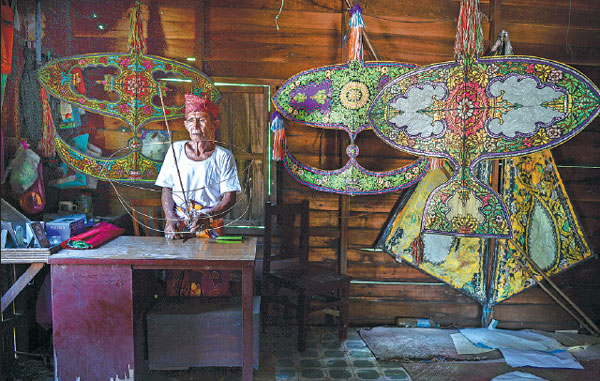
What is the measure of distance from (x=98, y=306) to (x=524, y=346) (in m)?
3.24

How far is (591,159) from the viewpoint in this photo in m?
3.82

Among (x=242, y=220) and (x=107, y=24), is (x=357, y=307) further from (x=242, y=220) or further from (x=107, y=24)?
(x=107, y=24)

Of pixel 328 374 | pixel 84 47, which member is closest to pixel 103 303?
pixel 328 374

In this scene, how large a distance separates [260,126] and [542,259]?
273 cm

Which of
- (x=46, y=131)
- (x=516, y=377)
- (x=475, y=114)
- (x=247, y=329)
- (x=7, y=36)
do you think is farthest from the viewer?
(x=46, y=131)

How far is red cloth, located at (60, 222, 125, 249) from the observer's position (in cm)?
270

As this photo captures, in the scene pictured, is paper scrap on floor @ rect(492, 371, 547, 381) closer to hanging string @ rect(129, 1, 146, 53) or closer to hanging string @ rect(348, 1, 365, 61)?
hanging string @ rect(348, 1, 365, 61)

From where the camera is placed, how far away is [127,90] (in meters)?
3.45

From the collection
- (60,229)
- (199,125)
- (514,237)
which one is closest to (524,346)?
(514,237)

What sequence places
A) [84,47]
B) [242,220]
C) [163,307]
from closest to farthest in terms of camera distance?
[163,307] → [84,47] → [242,220]

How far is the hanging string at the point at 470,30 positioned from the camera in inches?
125

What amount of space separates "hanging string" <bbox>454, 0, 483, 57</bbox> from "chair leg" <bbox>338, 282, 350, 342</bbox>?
2.05 metres

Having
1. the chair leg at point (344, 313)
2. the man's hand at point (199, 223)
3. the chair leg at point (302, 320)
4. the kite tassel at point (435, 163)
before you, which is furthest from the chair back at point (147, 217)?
the kite tassel at point (435, 163)

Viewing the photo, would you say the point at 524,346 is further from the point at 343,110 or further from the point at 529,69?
the point at 343,110
